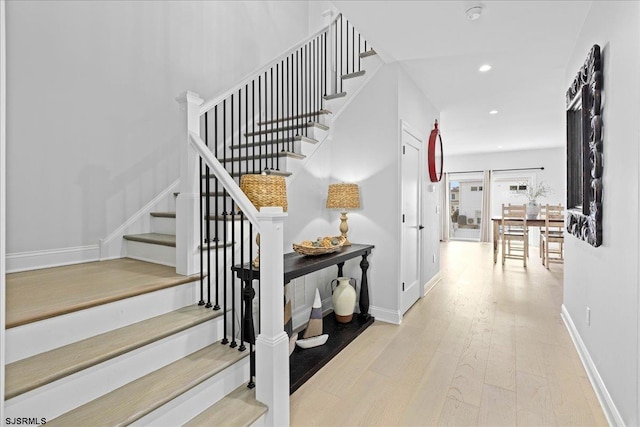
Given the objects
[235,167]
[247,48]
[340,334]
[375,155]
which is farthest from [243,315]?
[247,48]

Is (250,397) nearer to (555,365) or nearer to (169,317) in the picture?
(169,317)

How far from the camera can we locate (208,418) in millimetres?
1525

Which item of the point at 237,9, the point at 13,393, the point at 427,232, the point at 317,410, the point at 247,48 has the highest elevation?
the point at 237,9

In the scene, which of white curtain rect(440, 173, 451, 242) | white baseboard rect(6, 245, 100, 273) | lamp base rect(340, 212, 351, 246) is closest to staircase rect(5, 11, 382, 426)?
white baseboard rect(6, 245, 100, 273)

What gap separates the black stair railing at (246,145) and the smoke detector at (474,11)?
146 cm

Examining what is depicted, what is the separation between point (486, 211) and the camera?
8.98 meters

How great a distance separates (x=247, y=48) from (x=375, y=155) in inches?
87.6

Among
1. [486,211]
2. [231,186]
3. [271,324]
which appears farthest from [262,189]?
[486,211]

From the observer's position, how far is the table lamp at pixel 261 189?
6.76ft

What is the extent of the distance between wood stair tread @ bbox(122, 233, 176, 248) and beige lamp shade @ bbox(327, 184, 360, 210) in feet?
4.79

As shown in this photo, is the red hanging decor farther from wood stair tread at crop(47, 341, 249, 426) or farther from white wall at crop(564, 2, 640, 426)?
wood stair tread at crop(47, 341, 249, 426)

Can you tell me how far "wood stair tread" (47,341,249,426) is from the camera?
1.27 m

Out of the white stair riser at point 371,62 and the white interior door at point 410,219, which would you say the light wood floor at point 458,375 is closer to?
the white interior door at point 410,219

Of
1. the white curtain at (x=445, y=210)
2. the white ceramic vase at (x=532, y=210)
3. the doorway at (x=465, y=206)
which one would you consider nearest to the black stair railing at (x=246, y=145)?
the white ceramic vase at (x=532, y=210)
